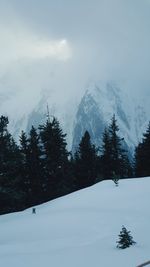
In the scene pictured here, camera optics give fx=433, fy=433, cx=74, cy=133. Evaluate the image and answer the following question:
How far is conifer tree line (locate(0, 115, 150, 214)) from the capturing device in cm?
4603

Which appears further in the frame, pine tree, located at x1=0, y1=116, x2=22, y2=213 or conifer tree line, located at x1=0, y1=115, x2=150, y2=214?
conifer tree line, located at x1=0, y1=115, x2=150, y2=214

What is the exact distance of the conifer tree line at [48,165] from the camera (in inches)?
1812

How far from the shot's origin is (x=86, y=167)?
6738cm

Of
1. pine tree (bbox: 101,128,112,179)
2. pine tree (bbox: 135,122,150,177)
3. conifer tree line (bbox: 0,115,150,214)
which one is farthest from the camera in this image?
pine tree (bbox: 101,128,112,179)

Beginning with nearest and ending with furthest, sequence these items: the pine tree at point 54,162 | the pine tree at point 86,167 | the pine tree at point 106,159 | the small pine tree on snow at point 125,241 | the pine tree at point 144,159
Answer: the small pine tree on snow at point 125,241 → the pine tree at point 54,162 → the pine tree at point 144,159 → the pine tree at point 86,167 → the pine tree at point 106,159

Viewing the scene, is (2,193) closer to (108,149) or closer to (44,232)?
(44,232)

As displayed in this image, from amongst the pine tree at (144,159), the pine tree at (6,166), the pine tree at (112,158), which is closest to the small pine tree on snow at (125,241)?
the pine tree at (6,166)

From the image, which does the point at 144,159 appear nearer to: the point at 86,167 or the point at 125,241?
the point at 86,167

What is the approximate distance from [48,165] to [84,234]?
36846mm

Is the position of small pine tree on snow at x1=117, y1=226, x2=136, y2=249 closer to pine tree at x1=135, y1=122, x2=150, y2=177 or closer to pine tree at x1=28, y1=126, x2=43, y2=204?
pine tree at x1=28, y1=126, x2=43, y2=204

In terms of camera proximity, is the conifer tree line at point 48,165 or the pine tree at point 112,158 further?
the pine tree at point 112,158

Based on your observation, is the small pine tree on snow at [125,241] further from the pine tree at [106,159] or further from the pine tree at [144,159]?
the pine tree at [106,159]

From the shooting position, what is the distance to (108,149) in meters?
68.1

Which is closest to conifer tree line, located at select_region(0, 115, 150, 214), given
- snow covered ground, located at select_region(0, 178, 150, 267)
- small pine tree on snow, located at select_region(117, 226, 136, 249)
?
snow covered ground, located at select_region(0, 178, 150, 267)
